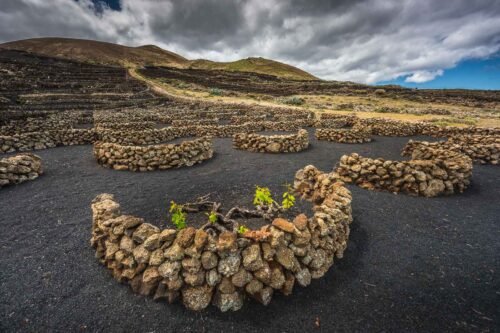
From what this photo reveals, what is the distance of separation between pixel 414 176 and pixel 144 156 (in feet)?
33.2

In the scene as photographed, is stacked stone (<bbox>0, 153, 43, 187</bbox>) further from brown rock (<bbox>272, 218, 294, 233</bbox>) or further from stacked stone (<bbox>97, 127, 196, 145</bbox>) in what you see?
brown rock (<bbox>272, 218, 294, 233</bbox>)

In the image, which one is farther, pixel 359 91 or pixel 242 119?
pixel 359 91

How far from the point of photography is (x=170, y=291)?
11.4 ft

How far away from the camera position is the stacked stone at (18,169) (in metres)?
7.88

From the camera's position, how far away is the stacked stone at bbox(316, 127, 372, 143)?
54.2 feet

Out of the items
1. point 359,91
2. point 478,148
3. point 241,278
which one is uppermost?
point 359,91

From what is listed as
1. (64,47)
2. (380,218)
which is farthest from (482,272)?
(64,47)

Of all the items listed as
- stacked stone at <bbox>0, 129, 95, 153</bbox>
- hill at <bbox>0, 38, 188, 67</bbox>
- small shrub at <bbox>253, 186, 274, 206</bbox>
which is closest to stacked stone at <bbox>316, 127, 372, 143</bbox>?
small shrub at <bbox>253, 186, 274, 206</bbox>

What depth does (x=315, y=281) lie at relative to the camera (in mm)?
3963

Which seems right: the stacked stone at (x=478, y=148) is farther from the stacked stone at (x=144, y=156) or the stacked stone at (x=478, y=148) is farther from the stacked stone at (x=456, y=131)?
the stacked stone at (x=144, y=156)

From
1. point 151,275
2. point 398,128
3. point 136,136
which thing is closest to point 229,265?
point 151,275

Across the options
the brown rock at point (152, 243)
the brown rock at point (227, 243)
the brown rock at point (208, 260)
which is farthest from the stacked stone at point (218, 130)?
the brown rock at point (208, 260)

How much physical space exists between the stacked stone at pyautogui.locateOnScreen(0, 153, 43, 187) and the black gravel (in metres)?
0.39

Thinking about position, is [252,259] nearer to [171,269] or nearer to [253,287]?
[253,287]
